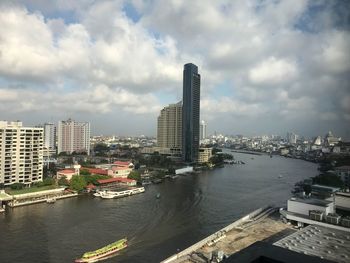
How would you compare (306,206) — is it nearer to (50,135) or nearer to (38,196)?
(38,196)

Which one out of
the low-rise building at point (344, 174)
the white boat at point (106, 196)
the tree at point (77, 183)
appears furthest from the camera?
the low-rise building at point (344, 174)

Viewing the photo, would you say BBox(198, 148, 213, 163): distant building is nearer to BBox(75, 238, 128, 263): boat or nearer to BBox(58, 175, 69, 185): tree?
BBox(58, 175, 69, 185): tree

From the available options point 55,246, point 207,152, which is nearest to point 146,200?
point 55,246

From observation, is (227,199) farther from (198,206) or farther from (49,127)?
(49,127)

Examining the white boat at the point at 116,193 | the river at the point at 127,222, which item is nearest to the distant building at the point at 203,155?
the river at the point at 127,222

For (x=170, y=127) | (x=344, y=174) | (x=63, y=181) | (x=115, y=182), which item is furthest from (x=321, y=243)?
(x=170, y=127)

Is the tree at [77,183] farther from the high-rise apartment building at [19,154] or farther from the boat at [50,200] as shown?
the high-rise apartment building at [19,154]
